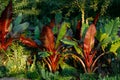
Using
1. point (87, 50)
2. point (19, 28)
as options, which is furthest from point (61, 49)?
point (19, 28)

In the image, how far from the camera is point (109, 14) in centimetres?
1277

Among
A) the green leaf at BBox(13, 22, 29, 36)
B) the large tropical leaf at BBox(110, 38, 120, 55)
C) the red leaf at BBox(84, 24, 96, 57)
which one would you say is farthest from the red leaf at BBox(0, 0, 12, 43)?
the large tropical leaf at BBox(110, 38, 120, 55)

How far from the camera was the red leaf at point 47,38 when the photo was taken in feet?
26.2

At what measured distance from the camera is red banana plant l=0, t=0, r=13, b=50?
8625 mm

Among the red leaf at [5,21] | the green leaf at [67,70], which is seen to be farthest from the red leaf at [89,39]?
the red leaf at [5,21]

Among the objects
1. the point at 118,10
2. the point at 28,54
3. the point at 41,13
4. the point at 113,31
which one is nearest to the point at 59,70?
the point at 28,54

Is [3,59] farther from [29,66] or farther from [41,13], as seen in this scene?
[41,13]

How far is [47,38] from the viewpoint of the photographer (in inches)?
316

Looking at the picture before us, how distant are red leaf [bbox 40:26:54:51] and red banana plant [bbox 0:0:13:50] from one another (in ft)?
3.18

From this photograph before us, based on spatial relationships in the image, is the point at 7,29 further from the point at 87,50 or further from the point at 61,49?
the point at 87,50

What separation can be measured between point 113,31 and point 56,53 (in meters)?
1.34

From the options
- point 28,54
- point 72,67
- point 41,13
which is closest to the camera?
point 72,67

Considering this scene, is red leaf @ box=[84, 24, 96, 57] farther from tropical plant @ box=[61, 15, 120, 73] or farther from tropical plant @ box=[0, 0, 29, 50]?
tropical plant @ box=[0, 0, 29, 50]

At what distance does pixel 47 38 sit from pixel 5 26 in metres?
1.22
